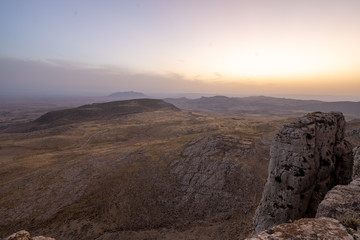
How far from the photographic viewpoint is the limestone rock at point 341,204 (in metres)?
7.45

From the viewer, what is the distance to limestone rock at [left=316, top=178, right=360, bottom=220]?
7453mm

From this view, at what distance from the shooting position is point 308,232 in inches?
235

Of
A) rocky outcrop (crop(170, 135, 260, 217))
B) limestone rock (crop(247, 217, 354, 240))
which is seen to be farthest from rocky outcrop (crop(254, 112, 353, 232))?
rocky outcrop (crop(170, 135, 260, 217))

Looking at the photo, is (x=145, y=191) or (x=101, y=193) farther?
(x=145, y=191)

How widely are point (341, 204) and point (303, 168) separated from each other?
4245 millimetres

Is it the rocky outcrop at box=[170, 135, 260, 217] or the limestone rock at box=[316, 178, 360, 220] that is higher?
the limestone rock at box=[316, 178, 360, 220]

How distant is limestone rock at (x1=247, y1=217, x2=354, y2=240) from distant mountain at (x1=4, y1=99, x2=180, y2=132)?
118 m

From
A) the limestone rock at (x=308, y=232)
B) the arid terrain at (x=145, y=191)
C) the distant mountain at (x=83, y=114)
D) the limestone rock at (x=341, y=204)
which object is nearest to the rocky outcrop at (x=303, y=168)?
the limestone rock at (x=341, y=204)

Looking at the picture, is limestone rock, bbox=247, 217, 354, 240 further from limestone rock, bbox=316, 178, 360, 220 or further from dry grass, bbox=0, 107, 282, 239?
dry grass, bbox=0, 107, 282, 239

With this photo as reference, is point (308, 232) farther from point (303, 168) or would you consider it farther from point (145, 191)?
point (145, 191)

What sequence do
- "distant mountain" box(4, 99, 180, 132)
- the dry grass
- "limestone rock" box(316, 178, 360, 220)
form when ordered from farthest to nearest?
1. "distant mountain" box(4, 99, 180, 132)
2. the dry grass
3. "limestone rock" box(316, 178, 360, 220)

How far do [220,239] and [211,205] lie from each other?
4727mm

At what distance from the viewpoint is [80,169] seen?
31.0 m

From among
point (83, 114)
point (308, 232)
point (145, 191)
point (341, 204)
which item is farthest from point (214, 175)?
point (83, 114)
